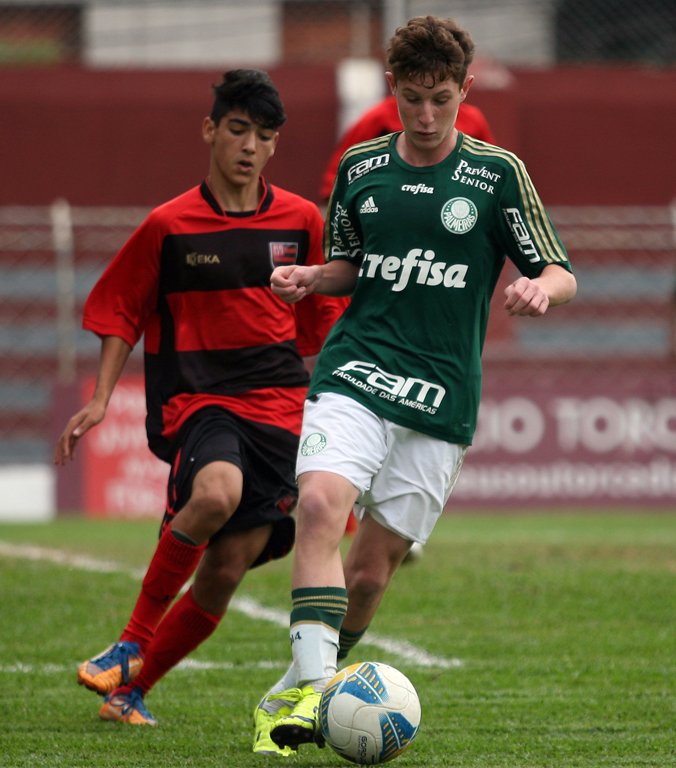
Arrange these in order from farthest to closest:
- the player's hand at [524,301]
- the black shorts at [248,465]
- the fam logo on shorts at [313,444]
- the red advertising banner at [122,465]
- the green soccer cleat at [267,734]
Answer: the red advertising banner at [122,465], the black shorts at [248,465], the green soccer cleat at [267,734], the fam logo on shorts at [313,444], the player's hand at [524,301]

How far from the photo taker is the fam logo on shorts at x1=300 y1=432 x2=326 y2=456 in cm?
442

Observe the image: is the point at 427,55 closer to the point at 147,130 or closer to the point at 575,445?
the point at 575,445

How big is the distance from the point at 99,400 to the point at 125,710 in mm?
1009

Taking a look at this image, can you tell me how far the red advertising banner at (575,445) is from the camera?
13945 millimetres

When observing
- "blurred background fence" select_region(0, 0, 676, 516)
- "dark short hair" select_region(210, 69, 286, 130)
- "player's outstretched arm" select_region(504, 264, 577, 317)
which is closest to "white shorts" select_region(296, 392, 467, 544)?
"player's outstretched arm" select_region(504, 264, 577, 317)

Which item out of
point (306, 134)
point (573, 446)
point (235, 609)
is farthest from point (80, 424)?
point (306, 134)

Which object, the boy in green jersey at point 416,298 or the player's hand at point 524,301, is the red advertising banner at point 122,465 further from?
the player's hand at point 524,301

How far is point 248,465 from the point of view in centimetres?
526

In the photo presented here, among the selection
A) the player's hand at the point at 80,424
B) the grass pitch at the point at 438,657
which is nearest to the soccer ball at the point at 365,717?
the grass pitch at the point at 438,657

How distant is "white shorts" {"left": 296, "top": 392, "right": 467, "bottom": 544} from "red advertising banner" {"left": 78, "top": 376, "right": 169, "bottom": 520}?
8.82 meters

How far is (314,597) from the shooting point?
→ 14.0ft

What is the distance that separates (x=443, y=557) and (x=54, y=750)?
539cm

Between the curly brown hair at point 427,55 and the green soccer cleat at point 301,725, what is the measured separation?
1.73 metres

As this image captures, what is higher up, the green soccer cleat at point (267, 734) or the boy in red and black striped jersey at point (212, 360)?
the boy in red and black striped jersey at point (212, 360)
